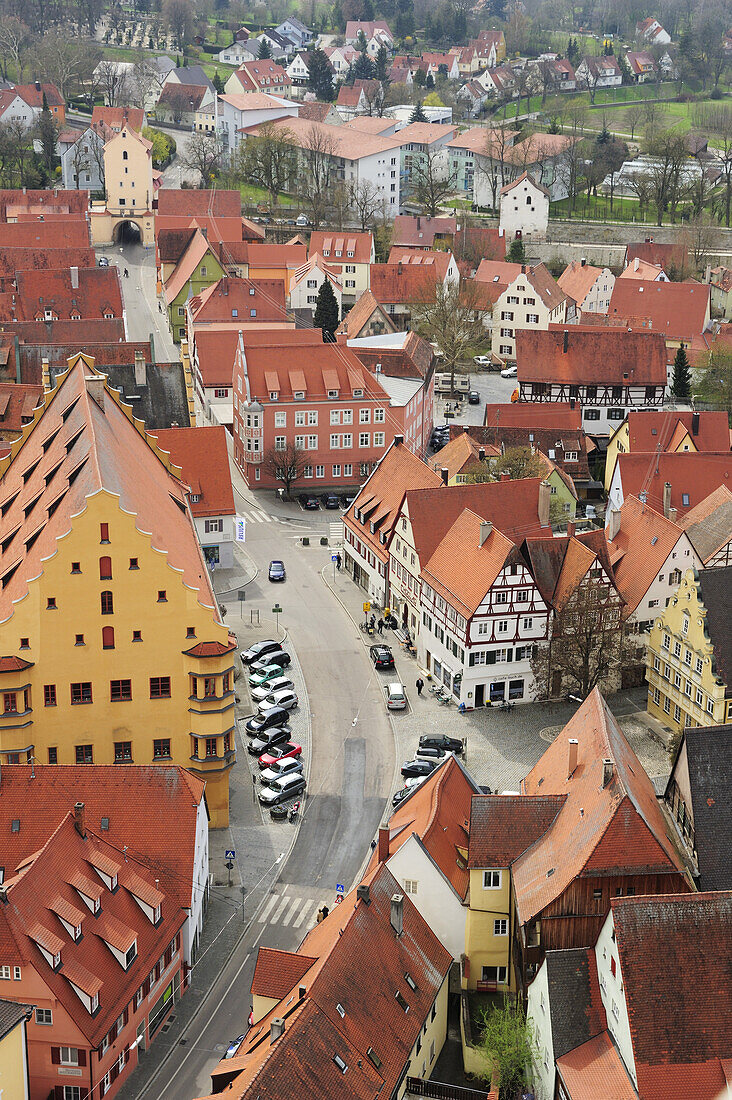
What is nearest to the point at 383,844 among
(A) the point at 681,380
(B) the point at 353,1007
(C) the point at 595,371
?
(B) the point at 353,1007

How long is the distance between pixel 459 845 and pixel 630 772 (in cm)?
702

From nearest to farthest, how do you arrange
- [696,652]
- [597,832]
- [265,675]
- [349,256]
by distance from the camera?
[597,832] < [696,652] < [265,675] < [349,256]

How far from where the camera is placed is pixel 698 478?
313 feet

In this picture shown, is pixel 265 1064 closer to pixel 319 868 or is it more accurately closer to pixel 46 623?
pixel 319 868

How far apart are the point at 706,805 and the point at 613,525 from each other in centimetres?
3147

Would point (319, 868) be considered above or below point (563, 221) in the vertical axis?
Answer: below

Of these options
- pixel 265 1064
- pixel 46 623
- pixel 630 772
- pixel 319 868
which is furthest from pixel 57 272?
pixel 265 1064

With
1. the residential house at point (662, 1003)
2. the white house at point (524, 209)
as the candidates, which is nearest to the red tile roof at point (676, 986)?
the residential house at point (662, 1003)

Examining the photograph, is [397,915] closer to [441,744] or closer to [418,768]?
[418,768]

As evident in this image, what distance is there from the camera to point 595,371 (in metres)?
124

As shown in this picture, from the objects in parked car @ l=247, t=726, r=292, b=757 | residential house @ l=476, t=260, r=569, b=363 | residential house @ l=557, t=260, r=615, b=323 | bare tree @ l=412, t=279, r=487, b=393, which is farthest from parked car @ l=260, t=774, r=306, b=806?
residential house @ l=557, t=260, r=615, b=323

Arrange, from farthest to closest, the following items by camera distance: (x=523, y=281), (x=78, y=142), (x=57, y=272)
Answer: (x=78, y=142)
(x=523, y=281)
(x=57, y=272)

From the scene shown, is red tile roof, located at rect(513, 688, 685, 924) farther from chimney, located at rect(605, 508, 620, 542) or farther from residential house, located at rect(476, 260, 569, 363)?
residential house, located at rect(476, 260, 569, 363)

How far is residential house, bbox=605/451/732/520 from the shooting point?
94938 millimetres
